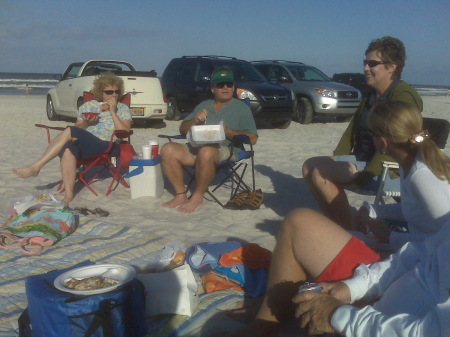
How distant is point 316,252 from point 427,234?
0.49m

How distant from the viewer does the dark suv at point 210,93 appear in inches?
456

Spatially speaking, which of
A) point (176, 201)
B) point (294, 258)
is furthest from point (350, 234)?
point (176, 201)

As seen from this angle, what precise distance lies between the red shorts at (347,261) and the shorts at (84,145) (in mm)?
3506

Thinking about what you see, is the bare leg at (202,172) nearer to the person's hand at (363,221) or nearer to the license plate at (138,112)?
the person's hand at (363,221)

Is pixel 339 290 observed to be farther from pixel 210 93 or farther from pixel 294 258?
pixel 210 93

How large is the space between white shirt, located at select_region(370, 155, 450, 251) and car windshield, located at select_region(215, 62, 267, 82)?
9.91 m

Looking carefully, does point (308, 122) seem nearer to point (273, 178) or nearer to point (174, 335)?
point (273, 178)

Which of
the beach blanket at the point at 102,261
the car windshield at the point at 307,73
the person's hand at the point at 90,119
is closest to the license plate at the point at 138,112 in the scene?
the car windshield at the point at 307,73

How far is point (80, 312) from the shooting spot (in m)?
2.31

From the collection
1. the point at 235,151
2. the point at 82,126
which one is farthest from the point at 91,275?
the point at 82,126

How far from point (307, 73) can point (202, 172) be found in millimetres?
9744

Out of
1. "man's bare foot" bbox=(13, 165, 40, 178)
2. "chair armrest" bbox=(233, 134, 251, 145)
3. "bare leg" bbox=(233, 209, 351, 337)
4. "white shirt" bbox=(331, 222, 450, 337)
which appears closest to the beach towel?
"man's bare foot" bbox=(13, 165, 40, 178)

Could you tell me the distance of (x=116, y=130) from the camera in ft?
18.1

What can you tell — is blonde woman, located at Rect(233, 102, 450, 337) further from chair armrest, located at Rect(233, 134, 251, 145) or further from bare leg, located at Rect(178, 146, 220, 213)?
chair armrest, located at Rect(233, 134, 251, 145)
